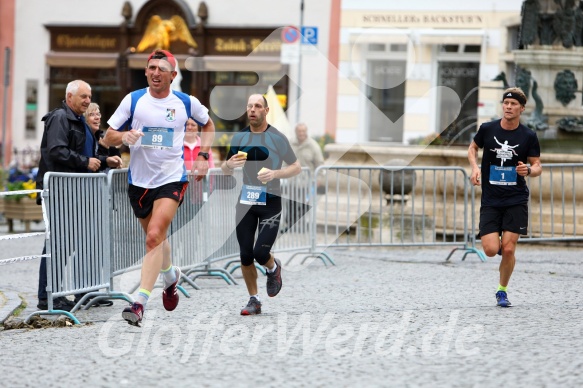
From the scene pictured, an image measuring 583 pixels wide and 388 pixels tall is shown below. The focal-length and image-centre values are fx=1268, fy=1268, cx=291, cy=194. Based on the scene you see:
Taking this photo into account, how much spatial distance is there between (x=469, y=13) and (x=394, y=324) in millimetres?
22573

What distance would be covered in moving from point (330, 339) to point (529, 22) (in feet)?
33.8

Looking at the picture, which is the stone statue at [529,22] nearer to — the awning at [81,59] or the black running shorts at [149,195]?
the black running shorts at [149,195]

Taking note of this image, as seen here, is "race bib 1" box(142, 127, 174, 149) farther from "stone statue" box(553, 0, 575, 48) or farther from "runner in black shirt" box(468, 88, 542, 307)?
"stone statue" box(553, 0, 575, 48)

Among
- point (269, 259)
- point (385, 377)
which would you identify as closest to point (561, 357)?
point (385, 377)

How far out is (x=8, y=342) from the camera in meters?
8.22

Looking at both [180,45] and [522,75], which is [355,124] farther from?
[522,75]

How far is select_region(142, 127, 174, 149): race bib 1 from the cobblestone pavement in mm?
1257

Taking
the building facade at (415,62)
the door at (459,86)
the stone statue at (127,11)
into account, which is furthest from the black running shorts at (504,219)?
the stone statue at (127,11)

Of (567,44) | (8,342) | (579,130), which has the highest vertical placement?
(567,44)

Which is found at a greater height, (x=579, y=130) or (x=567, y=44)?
(x=567, y=44)

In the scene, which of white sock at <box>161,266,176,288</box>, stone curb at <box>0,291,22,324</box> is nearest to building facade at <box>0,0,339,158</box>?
stone curb at <box>0,291,22,324</box>

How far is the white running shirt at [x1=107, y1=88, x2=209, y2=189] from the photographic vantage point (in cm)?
908

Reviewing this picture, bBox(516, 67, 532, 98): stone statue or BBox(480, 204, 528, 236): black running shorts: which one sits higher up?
BBox(516, 67, 532, 98): stone statue

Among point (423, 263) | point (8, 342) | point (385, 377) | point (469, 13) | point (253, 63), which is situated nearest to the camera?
point (385, 377)
